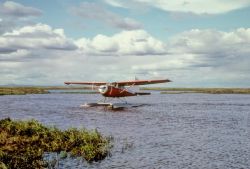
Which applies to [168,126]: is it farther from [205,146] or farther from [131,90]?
[131,90]

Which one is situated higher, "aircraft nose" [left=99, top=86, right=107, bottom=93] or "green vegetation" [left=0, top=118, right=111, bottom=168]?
"aircraft nose" [left=99, top=86, right=107, bottom=93]

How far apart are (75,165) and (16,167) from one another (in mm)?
2485

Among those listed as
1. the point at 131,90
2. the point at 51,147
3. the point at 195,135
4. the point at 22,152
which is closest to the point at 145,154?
the point at 51,147

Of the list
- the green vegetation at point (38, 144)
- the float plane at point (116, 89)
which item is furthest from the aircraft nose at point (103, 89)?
the green vegetation at point (38, 144)

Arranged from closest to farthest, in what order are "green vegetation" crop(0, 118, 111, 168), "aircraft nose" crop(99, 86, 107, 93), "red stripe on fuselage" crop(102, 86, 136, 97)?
A: "green vegetation" crop(0, 118, 111, 168) → "aircraft nose" crop(99, 86, 107, 93) → "red stripe on fuselage" crop(102, 86, 136, 97)

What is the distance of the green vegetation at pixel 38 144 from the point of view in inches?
563

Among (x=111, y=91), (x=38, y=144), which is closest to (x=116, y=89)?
(x=111, y=91)

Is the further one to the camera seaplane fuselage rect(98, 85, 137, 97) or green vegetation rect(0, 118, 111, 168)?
seaplane fuselage rect(98, 85, 137, 97)

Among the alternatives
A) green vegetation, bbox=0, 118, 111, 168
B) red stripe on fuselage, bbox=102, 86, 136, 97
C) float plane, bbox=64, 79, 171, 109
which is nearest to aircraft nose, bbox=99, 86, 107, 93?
float plane, bbox=64, 79, 171, 109

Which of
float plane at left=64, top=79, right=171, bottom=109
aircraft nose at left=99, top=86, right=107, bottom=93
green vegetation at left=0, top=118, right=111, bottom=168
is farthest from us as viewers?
float plane at left=64, top=79, right=171, bottom=109

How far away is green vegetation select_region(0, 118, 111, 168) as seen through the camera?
47.0ft

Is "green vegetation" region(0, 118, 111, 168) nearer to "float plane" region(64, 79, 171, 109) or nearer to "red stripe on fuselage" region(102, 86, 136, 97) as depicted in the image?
"float plane" region(64, 79, 171, 109)

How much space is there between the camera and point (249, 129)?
2917 centimetres

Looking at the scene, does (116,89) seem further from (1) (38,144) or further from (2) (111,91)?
(1) (38,144)
